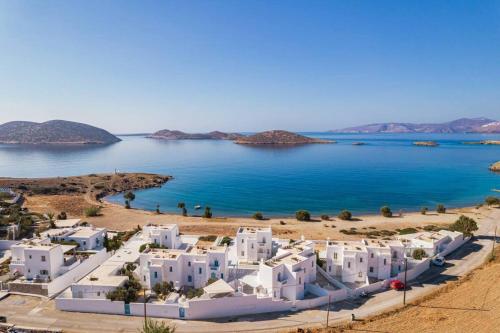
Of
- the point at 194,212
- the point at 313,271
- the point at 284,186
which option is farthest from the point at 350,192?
the point at 313,271

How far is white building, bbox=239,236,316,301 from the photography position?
29297 millimetres

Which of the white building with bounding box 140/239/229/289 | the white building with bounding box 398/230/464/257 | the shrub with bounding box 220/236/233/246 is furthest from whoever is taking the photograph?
the shrub with bounding box 220/236/233/246

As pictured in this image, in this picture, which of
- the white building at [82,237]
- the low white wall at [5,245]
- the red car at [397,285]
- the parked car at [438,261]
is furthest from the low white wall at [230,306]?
the low white wall at [5,245]

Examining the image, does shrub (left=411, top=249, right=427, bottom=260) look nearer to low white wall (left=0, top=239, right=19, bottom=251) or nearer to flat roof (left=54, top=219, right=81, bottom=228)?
flat roof (left=54, top=219, right=81, bottom=228)

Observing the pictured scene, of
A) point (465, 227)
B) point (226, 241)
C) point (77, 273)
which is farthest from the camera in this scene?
point (465, 227)

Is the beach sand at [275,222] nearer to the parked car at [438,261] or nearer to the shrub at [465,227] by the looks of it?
the shrub at [465,227]

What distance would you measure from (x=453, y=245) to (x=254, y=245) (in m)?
26.4

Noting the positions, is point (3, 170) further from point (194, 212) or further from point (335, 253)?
point (335, 253)

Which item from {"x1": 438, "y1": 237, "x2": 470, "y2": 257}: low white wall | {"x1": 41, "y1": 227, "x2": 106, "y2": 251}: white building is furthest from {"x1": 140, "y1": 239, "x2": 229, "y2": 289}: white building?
{"x1": 438, "y1": 237, "x2": 470, "y2": 257}: low white wall

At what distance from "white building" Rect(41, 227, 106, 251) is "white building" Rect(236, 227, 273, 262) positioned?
729 inches

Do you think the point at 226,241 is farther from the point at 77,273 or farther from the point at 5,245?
the point at 5,245

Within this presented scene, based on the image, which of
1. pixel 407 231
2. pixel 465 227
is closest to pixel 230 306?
pixel 407 231

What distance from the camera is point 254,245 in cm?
3862

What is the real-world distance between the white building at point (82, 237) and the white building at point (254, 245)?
18.5m
